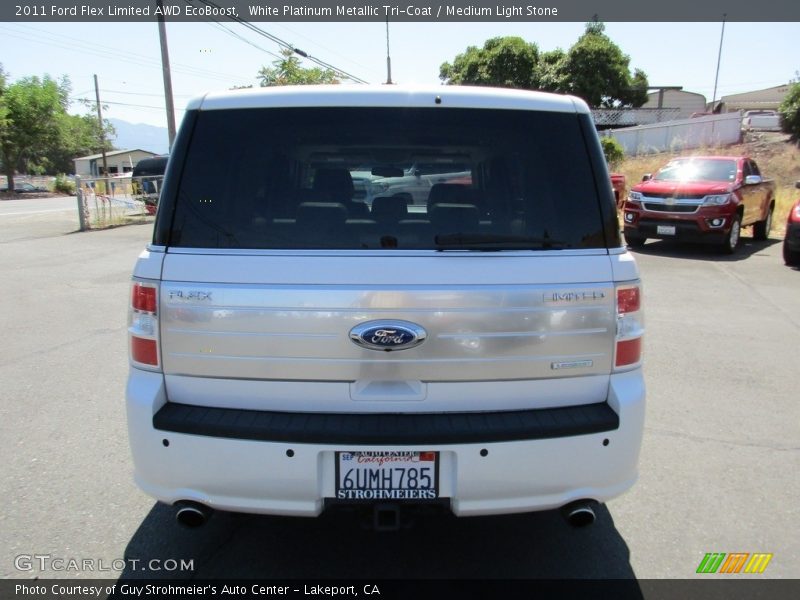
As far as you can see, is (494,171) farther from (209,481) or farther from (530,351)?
(209,481)

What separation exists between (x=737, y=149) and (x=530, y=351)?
29820mm

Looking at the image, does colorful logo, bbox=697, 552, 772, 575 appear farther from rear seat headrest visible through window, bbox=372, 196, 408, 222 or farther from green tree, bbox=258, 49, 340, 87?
green tree, bbox=258, 49, 340, 87

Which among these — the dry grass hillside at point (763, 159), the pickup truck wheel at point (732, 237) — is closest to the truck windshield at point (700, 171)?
the pickup truck wheel at point (732, 237)

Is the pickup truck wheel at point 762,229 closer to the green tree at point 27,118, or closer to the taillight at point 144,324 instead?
the taillight at point 144,324

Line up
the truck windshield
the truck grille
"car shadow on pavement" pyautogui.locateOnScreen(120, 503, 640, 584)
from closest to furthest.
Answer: "car shadow on pavement" pyautogui.locateOnScreen(120, 503, 640, 584)
the truck grille
the truck windshield

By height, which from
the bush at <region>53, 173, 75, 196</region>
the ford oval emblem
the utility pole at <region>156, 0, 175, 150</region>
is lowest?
the bush at <region>53, 173, 75, 196</region>

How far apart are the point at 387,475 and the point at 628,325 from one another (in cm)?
113

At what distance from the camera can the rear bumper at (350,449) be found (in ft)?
7.44

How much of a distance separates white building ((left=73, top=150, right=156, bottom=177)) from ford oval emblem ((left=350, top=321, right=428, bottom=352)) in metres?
80.6

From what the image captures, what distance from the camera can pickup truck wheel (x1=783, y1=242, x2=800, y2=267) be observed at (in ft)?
35.4

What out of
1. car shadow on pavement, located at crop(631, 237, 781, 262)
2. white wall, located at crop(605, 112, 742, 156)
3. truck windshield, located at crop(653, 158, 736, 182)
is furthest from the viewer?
white wall, located at crop(605, 112, 742, 156)

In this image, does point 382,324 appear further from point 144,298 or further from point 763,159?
point 763,159

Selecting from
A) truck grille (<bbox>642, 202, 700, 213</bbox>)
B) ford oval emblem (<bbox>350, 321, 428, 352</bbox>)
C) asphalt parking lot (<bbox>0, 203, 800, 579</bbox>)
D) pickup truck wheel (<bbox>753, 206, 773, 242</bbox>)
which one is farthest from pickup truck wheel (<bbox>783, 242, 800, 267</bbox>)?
ford oval emblem (<bbox>350, 321, 428, 352</bbox>)

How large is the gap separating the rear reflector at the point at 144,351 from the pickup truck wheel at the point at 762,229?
14939 millimetres
